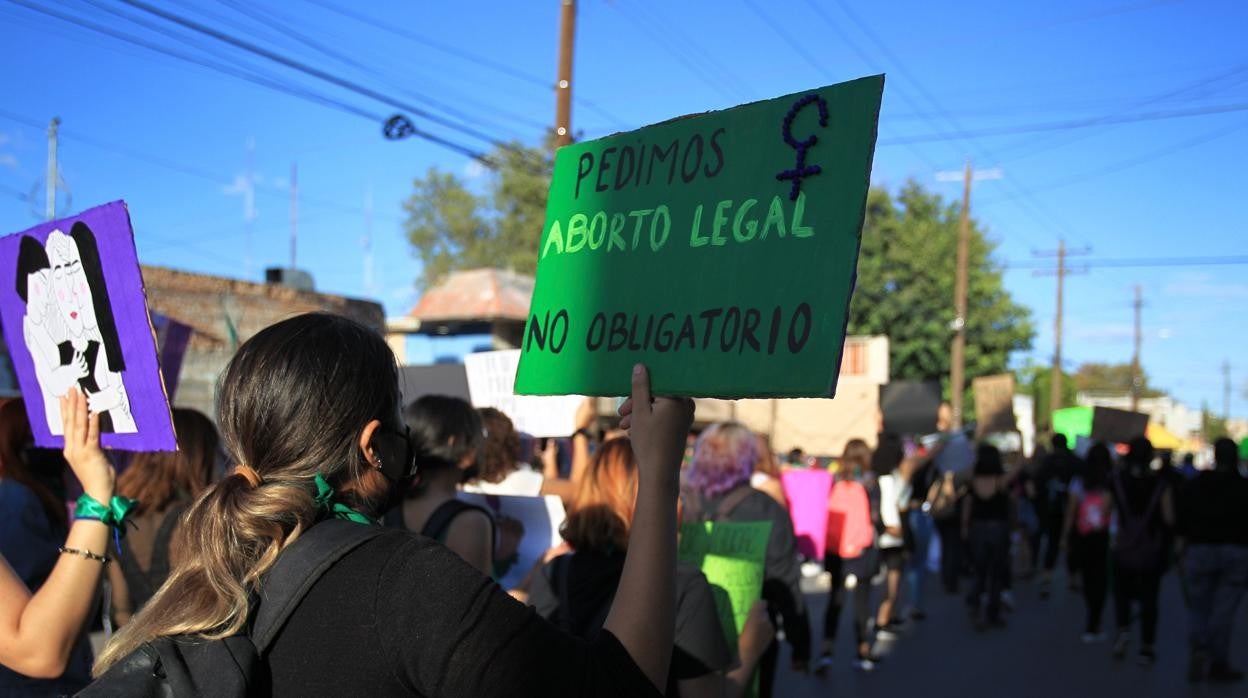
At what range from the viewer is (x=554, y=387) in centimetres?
231

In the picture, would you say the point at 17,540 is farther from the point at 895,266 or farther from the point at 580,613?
the point at 895,266

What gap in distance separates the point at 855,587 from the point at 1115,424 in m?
8.67

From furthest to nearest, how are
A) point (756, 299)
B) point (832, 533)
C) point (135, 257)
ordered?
point (832, 533) < point (135, 257) < point (756, 299)

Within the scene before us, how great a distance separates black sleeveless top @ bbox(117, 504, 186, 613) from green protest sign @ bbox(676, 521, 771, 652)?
6.14ft

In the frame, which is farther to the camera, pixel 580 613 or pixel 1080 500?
pixel 1080 500

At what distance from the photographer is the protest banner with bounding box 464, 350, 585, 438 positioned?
6.93 m

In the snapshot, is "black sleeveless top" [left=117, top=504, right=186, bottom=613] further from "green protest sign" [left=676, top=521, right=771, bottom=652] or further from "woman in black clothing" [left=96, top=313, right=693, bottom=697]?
"woman in black clothing" [left=96, top=313, right=693, bottom=697]

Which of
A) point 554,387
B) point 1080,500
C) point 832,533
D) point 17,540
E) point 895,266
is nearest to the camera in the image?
point 554,387

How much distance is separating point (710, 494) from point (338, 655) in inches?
181

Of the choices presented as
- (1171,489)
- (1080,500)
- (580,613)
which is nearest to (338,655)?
(580,613)

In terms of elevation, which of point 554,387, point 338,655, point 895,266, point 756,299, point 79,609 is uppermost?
point 895,266

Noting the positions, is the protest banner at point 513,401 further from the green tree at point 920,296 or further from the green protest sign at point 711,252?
the green tree at point 920,296

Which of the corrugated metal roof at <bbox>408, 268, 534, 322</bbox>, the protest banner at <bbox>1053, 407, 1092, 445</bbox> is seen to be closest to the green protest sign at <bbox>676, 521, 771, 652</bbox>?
the corrugated metal roof at <bbox>408, 268, 534, 322</bbox>

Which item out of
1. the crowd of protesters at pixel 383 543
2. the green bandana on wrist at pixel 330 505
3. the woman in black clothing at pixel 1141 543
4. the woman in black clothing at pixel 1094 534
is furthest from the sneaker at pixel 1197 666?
the green bandana on wrist at pixel 330 505
